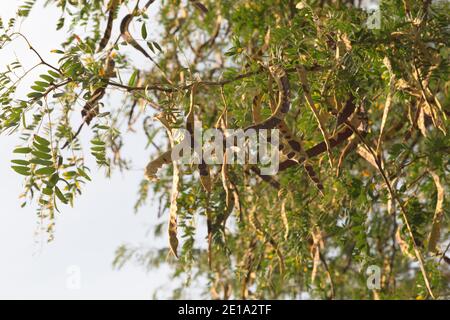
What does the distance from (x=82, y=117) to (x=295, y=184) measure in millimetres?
861

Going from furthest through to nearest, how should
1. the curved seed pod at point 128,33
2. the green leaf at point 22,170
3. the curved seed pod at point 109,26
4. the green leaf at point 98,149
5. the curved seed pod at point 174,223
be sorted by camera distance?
1. the curved seed pod at point 109,26
2. the curved seed pod at point 128,33
3. the green leaf at point 98,149
4. the green leaf at point 22,170
5. the curved seed pod at point 174,223

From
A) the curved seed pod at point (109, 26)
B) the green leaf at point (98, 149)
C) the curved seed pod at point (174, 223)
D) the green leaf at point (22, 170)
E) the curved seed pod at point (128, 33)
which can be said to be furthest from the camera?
the curved seed pod at point (109, 26)

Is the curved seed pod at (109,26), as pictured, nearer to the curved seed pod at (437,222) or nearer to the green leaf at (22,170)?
the green leaf at (22,170)

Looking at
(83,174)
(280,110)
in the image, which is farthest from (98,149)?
(280,110)

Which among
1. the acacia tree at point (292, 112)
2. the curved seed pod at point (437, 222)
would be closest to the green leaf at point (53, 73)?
the acacia tree at point (292, 112)

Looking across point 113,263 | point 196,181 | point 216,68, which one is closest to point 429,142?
point 196,181

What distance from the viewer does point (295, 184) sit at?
9.80 feet

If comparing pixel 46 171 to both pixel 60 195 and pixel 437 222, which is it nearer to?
pixel 60 195

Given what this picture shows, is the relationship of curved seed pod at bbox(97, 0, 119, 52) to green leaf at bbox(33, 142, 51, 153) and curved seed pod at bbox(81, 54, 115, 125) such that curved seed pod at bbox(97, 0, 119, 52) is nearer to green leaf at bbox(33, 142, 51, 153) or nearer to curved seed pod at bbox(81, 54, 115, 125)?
curved seed pod at bbox(81, 54, 115, 125)

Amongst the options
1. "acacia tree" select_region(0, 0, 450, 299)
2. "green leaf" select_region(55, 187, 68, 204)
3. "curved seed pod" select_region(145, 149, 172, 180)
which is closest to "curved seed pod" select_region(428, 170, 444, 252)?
"acacia tree" select_region(0, 0, 450, 299)

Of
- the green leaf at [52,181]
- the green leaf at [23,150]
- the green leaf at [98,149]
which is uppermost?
the green leaf at [98,149]

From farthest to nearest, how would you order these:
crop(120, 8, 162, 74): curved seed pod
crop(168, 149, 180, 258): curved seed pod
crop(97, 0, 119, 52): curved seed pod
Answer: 1. crop(97, 0, 119, 52): curved seed pod
2. crop(120, 8, 162, 74): curved seed pod
3. crop(168, 149, 180, 258): curved seed pod

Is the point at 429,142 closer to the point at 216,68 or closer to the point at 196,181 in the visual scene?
the point at 196,181

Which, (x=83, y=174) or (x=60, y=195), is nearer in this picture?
(x=60, y=195)
